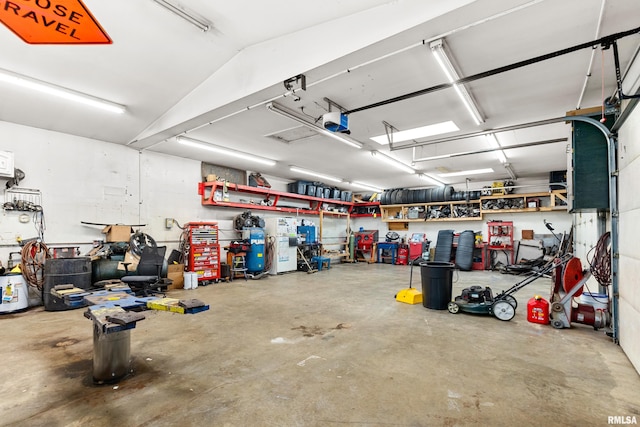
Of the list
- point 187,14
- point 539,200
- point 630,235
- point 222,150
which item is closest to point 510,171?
point 539,200

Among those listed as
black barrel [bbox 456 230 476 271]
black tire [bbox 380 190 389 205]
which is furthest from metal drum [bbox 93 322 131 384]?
black tire [bbox 380 190 389 205]

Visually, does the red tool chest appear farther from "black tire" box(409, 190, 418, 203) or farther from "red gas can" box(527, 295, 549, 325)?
"black tire" box(409, 190, 418, 203)

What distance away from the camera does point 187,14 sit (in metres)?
2.86

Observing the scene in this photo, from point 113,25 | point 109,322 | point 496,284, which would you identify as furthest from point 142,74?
point 496,284

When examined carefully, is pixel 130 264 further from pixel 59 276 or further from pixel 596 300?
pixel 596 300

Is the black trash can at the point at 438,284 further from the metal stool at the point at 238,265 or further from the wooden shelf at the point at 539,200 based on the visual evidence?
the wooden shelf at the point at 539,200

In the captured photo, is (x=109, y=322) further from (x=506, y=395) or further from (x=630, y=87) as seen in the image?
(x=630, y=87)

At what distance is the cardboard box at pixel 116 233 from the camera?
19.1 ft

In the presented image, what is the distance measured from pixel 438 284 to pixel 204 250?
5189mm

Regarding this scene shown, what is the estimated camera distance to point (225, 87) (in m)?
3.97

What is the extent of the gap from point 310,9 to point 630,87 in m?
3.46

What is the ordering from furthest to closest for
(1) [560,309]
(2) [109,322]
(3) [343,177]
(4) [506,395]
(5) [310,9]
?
(3) [343,177] → (1) [560,309] → (5) [310,9] → (4) [506,395] → (2) [109,322]

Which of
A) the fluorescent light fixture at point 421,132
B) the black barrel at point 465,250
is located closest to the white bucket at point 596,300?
the fluorescent light fixture at point 421,132

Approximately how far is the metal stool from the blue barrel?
0.18 m
